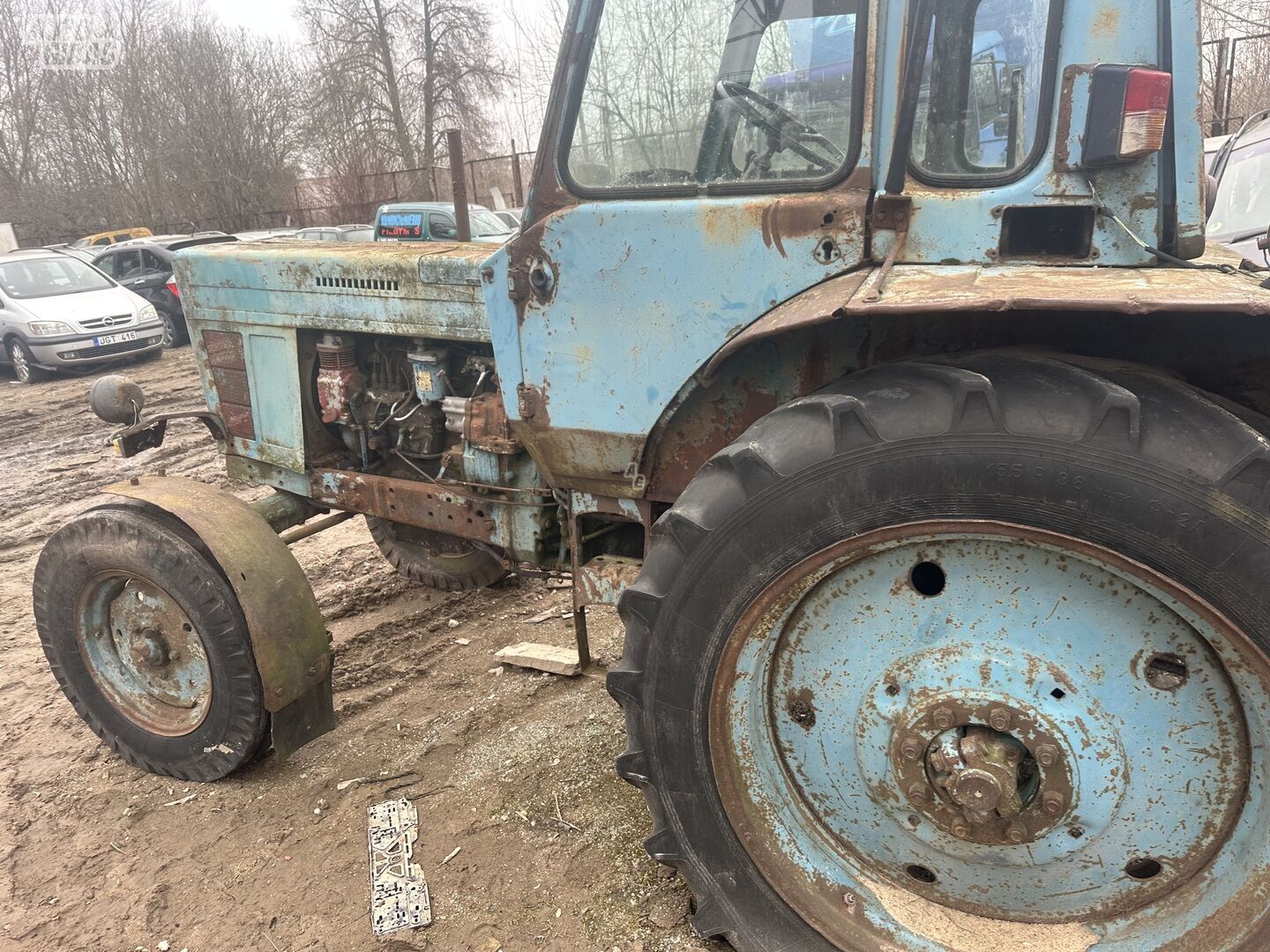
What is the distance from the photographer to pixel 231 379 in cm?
358

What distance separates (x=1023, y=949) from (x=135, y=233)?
24.0 m

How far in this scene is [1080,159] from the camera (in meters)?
1.66

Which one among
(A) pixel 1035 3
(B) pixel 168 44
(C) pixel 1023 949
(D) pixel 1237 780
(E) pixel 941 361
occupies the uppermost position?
(B) pixel 168 44

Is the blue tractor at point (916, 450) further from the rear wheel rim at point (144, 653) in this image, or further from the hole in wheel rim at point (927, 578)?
the rear wheel rim at point (144, 653)

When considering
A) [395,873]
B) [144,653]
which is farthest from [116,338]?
[395,873]

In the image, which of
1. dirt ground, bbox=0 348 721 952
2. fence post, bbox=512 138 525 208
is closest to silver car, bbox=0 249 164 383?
fence post, bbox=512 138 525 208

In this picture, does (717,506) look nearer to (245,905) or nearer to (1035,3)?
(1035,3)

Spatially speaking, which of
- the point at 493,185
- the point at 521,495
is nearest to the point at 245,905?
the point at 521,495

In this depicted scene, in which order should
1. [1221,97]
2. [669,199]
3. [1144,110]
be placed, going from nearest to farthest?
1. [1144,110]
2. [669,199]
3. [1221,97]

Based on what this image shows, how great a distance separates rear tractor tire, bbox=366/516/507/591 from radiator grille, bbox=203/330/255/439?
0.72 meters

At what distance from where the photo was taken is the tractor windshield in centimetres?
195

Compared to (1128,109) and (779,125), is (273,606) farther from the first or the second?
(1128,109)

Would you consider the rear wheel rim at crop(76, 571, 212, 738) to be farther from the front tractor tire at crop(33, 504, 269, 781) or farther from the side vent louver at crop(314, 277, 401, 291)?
the side vent louver at crop(314, 277, 401, 291)

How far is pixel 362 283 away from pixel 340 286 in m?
0.10
